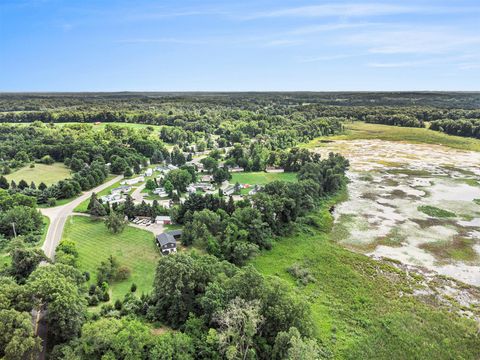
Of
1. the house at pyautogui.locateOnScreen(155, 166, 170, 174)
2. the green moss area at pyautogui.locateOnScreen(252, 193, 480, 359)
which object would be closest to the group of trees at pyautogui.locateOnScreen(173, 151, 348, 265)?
the green moss area at pyautogui.locateOnScreen(252, 193, 480, 359)

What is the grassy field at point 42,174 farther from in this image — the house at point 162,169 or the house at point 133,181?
the house at point 162,169

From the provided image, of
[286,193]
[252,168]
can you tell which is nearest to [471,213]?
[286,193]

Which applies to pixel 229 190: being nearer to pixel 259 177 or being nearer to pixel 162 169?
pixel 259 177

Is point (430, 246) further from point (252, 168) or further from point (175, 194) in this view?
point (252, 168)

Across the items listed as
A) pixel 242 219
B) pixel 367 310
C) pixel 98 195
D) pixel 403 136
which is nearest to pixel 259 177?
pixel 242 219

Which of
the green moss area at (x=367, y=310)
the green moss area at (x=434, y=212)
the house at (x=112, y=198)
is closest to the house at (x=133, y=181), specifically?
the house at (x=112, y=198)
